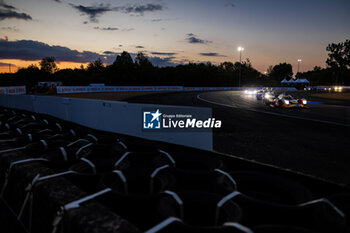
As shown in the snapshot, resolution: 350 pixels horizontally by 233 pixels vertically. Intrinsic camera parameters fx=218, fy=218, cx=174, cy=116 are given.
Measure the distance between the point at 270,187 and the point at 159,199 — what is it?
4.85 ft

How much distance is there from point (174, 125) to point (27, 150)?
11.1 ft

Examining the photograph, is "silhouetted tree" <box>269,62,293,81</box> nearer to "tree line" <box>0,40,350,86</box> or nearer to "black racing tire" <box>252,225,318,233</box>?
"tree line" <box>0,40,350,86</box>

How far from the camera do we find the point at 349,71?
4368 inches

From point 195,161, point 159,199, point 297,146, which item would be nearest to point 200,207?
point 159,199

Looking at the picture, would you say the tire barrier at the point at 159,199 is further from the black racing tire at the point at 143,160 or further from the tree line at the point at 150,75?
the tree line at the point at 150,75

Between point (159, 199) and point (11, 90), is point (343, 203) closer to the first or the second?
point (159, 199)

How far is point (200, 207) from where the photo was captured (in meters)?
2.23

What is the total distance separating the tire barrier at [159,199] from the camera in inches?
70.4

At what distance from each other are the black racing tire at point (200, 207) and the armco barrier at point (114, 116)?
3281 mm

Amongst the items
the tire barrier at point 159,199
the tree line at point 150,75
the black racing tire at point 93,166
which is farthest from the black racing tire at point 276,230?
the tree line at point 150,75

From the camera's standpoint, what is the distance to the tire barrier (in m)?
1.79

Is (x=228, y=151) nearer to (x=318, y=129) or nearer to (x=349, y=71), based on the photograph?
(x=318, y=129)

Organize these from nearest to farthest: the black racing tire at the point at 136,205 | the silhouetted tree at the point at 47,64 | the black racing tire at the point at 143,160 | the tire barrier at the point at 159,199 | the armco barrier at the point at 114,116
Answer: the tire barrier at the point at 159,199 < the black racing tire at the point at 136,205 < the black racing tire at the point at 143,160 < the armco barrier at the point at 114,116 < the silhouetted tree at the point at 47,64

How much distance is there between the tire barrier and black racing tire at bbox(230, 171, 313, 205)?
0.03ft
